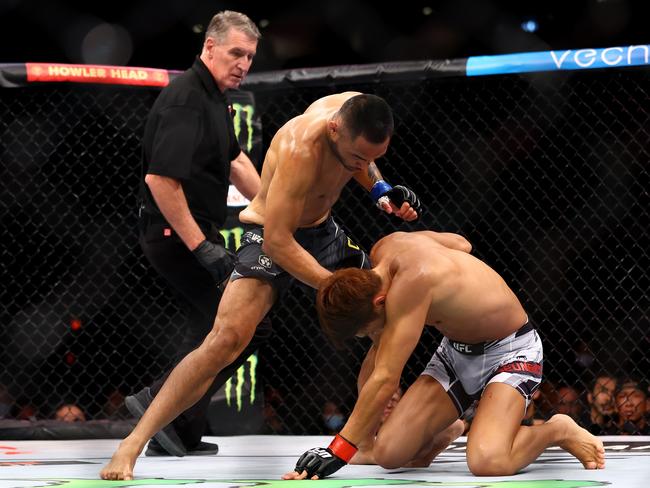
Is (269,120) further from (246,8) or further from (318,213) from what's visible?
(318,213)

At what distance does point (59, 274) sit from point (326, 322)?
99.4 inches

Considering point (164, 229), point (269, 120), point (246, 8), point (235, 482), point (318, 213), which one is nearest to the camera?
point (235, 482)

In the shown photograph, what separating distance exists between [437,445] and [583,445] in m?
0.35

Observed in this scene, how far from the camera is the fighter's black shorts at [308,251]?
2121 millimetres

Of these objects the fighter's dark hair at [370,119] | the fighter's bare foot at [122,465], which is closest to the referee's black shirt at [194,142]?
the fighter's dark hair at [370,119]

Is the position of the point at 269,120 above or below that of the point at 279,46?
below

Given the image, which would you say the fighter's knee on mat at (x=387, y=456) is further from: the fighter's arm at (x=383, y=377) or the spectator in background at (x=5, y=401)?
the spectator in background at (x=5, y=401)

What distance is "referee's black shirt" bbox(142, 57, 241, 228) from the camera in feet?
8.05

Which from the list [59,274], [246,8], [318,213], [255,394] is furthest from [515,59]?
[59,274]

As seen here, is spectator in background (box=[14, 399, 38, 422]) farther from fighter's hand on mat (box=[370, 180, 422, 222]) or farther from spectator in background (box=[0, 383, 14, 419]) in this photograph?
fighter's hand on mat (box=[370, 180, 422, 222])

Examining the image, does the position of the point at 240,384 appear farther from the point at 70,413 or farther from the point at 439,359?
the point at 439,359

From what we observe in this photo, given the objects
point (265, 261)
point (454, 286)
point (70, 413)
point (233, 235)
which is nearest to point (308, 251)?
point (265, 261)

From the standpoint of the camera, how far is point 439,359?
90.7 inches

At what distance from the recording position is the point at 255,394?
10.5 feet
